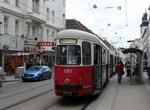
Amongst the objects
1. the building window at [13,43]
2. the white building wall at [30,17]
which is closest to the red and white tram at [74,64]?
the white building wall at [30,17]

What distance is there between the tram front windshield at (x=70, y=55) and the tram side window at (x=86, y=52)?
293 mm

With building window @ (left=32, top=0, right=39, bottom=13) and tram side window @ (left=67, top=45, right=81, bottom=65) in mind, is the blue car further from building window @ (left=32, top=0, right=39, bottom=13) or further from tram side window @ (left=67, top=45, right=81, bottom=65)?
building window @ (left=32, top=0, right=39, bottom=13)

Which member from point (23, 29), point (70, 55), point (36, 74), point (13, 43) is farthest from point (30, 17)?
point (70, 55)

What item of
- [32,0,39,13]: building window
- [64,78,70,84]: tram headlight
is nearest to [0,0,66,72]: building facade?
[32,0,39,13]: building window

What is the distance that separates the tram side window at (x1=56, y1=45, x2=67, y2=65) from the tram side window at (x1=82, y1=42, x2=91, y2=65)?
739mm

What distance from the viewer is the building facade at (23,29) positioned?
28.0m

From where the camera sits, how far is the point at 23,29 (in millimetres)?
32594

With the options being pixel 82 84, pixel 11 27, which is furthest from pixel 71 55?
pixel 11 27

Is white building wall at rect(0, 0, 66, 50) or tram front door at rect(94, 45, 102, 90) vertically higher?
white building wall at rect(0, 0, 66, 50)

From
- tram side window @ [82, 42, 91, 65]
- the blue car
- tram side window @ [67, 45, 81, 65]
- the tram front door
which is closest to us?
tram side window @ [67, 45, 81, 65]

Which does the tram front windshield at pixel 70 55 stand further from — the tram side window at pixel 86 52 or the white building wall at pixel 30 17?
the white building wall at pixel 30 17

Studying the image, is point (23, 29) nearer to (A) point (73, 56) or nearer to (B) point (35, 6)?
(B) point (35, 6)

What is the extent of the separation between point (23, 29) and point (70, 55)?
23.4 metres

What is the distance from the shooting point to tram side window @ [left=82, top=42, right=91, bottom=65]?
10.5 m
